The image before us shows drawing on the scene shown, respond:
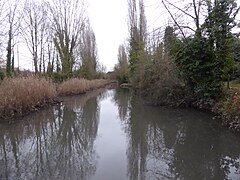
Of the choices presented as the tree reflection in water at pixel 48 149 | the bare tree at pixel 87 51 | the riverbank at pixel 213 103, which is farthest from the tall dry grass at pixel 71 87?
the tree reflection in water at pixel 48 149

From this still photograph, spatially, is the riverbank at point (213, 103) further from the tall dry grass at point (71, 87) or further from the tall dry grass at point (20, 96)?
the tall dry grass at point (71, 87)

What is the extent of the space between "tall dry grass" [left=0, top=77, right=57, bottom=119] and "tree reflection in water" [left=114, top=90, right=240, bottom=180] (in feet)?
15.7

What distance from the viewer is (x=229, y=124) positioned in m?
9.09

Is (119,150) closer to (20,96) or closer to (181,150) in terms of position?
(181,150)

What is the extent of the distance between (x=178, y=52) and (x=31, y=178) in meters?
11.0

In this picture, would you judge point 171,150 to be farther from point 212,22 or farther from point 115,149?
point 212,22

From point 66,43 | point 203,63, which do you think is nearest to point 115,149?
point 203,63

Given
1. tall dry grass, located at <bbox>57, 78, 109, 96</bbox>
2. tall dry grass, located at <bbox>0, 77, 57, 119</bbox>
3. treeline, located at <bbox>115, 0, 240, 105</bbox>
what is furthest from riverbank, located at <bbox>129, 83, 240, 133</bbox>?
tall dry grass, located at <bbox>57, 78, 109, 96</bbox>

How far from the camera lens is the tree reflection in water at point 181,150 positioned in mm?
5246

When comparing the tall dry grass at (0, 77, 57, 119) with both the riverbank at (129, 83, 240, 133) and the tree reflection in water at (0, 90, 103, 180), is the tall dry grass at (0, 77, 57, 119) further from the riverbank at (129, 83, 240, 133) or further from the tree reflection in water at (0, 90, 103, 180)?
the riverbank at (129, 83, 240, 133)

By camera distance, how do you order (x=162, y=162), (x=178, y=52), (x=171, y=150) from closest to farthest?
1. (x=162, y=162)
2. (x=171, y=150)
3. (x=178, y=52)

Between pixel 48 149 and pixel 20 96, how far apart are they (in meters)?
5.48

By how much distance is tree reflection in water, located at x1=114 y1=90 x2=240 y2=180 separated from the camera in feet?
17.2

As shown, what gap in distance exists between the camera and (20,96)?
11844 millimetres
